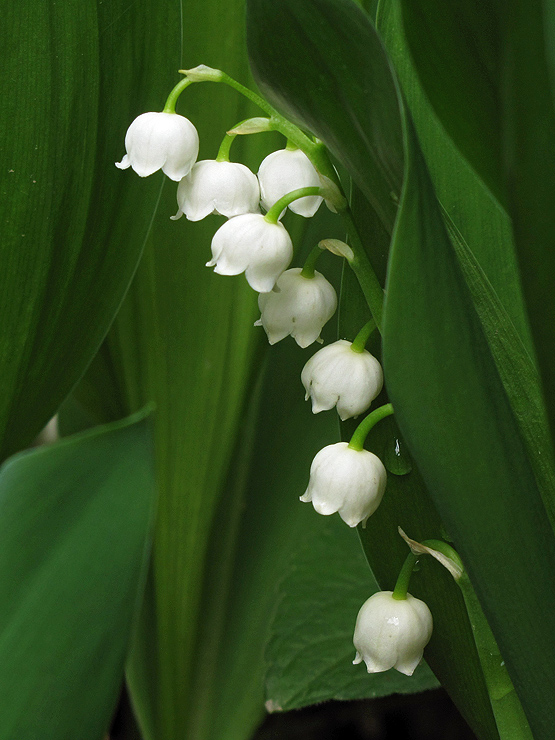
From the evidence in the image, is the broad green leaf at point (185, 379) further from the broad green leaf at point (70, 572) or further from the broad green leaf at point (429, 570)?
the broad green leaf at point (70, 572)

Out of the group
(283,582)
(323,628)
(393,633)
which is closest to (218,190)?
(393,633)

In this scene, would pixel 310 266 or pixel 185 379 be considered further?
pixel 185 379

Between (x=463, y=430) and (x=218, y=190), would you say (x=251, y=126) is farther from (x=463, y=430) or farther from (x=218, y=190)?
(x=463, y=430)

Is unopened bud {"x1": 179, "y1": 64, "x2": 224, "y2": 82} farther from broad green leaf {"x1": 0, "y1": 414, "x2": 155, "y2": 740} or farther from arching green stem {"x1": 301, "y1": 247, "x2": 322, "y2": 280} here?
broad green leaf {"x1": 0, "y1": 414, "x2": 155, "y2": 740}

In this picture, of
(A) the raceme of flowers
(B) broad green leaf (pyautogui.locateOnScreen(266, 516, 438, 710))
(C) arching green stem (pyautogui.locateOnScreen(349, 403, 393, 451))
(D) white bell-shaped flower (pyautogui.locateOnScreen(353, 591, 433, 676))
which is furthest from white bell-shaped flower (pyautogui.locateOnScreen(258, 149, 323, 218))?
(B) broad green leaf (pyautogui.locateOnScreen(266, 516, 438, 710))

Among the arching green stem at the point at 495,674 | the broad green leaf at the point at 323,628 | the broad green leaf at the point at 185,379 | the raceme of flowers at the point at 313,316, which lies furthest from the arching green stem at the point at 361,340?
the broad green leaf at the point at 323,628
